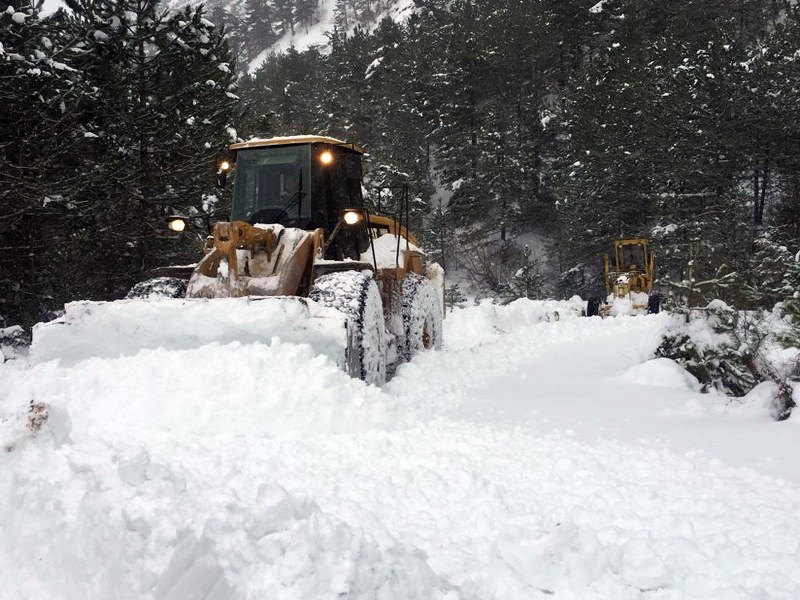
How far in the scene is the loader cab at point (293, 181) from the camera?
763cm

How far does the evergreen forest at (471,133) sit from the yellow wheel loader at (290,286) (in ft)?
3.16

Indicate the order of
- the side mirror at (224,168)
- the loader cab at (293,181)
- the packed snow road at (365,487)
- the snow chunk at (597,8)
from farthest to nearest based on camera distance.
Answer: the snow chunk at (597,8)
the side mirror at (224,168)
the loader cab at (293,181)
the packed snow road at (365,487)

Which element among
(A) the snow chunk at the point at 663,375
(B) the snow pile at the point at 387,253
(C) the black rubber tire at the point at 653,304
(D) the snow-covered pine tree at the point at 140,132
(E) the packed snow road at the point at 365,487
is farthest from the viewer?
(C) the black rubber tire at the point at 653,304

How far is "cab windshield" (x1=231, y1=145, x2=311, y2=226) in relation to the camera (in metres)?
7.66

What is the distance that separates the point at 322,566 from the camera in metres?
2.27

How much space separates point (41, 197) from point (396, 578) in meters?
10.9

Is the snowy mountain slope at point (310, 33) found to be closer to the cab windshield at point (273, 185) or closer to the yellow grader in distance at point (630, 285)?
the yellow grader in distance at point (630, 285)

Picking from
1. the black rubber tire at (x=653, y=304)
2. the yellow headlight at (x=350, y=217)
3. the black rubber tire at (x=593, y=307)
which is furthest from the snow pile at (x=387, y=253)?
the black rubber tire at (x=653, y=304)

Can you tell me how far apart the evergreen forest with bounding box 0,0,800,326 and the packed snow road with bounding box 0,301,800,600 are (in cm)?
257

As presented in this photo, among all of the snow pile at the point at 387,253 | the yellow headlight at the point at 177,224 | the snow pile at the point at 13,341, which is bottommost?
the snow pile at the point at 13,341

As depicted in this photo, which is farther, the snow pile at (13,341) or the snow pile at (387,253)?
the snow pile at (13,341)

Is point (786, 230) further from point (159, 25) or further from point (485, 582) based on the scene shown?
point (485, 582)

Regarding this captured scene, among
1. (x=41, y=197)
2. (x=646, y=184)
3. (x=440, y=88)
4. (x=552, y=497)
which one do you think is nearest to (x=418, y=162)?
(x=440, y=88)

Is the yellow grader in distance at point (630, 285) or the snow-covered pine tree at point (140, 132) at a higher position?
the snow-covered pine tree at point (140, 132)
